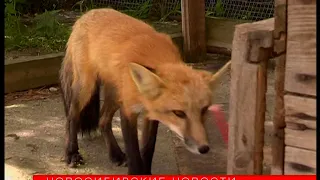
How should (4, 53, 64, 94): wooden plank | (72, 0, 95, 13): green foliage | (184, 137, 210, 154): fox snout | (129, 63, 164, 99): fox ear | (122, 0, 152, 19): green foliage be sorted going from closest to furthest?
(184, 137, 210, 154): fox snout < (129, 63, 164, 99): fox ear < (4, 53, 64, 94): wooden plank < (72, 0, 95, 13): green foliage < (122, 0, 152, 19): green foliage

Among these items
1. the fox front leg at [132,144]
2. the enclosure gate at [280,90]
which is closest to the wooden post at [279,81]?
the enclosure gate at [280,90]

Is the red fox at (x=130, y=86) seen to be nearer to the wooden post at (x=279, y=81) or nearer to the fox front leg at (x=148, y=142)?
the fox front leg at (x=148, y=142)

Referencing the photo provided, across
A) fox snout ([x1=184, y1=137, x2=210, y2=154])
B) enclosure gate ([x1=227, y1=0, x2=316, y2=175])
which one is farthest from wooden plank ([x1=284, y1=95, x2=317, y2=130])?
fox snout ([x1=184, y1=137, x2=210, y2=154])

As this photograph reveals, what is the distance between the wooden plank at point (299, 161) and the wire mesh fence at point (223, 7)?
11.9 feet

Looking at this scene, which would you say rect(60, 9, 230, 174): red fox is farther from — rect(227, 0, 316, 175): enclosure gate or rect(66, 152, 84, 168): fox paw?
rect(227, 0, 316, 175): enclosure gate

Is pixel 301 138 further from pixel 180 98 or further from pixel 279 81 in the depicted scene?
pixel 180 98

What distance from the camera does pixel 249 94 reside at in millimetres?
2350

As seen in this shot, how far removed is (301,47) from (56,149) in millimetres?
1904

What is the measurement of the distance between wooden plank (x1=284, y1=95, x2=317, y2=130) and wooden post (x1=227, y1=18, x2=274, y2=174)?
0.13 m

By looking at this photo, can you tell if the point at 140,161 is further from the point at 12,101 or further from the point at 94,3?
the point at 94,3

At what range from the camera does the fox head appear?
2664 millimetres

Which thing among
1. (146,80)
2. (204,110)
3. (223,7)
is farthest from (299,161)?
(223,7)

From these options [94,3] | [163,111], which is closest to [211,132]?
[163,111]

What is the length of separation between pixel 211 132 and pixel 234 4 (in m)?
2.57
